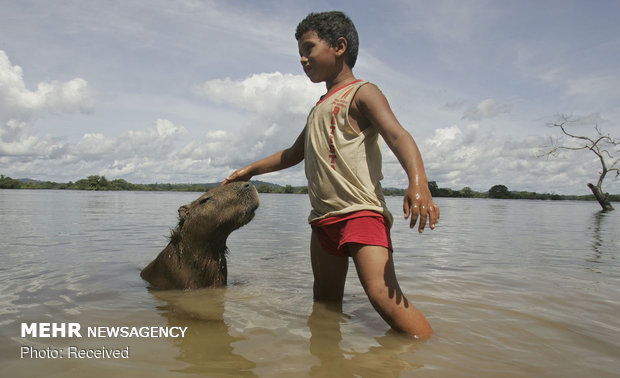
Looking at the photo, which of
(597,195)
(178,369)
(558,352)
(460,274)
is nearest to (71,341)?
(178,369)

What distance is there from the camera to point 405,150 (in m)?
2.42

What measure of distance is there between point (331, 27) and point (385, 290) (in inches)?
74.8

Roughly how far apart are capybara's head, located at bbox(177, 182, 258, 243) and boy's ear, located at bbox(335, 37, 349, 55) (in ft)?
5.29

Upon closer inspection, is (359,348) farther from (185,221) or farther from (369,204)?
Result: (185,221)

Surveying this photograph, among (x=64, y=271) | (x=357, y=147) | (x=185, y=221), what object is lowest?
(x=64, y=271)

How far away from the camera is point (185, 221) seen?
402 centimetres

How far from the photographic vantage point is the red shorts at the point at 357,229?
2584 mm

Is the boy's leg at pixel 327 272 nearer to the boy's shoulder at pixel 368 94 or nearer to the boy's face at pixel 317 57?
the boy's shoulder at pixel 368 94

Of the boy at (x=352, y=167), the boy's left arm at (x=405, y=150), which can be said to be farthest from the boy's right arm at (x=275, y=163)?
the boy's left arm at (x=405, y=150)

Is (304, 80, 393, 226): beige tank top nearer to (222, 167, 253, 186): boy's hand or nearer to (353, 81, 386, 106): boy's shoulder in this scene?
(353, 81, 386, 106): boy's shoulder

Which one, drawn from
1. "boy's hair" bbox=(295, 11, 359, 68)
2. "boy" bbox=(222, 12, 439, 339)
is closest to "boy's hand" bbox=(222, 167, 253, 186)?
"boy" bbox=(222, 12, 439, 339)

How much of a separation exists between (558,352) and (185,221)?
10.9 ft

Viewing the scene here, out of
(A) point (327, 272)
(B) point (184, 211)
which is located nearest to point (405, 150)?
(A) point (327, 272)

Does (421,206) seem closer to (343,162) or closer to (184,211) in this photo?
(343,162)
